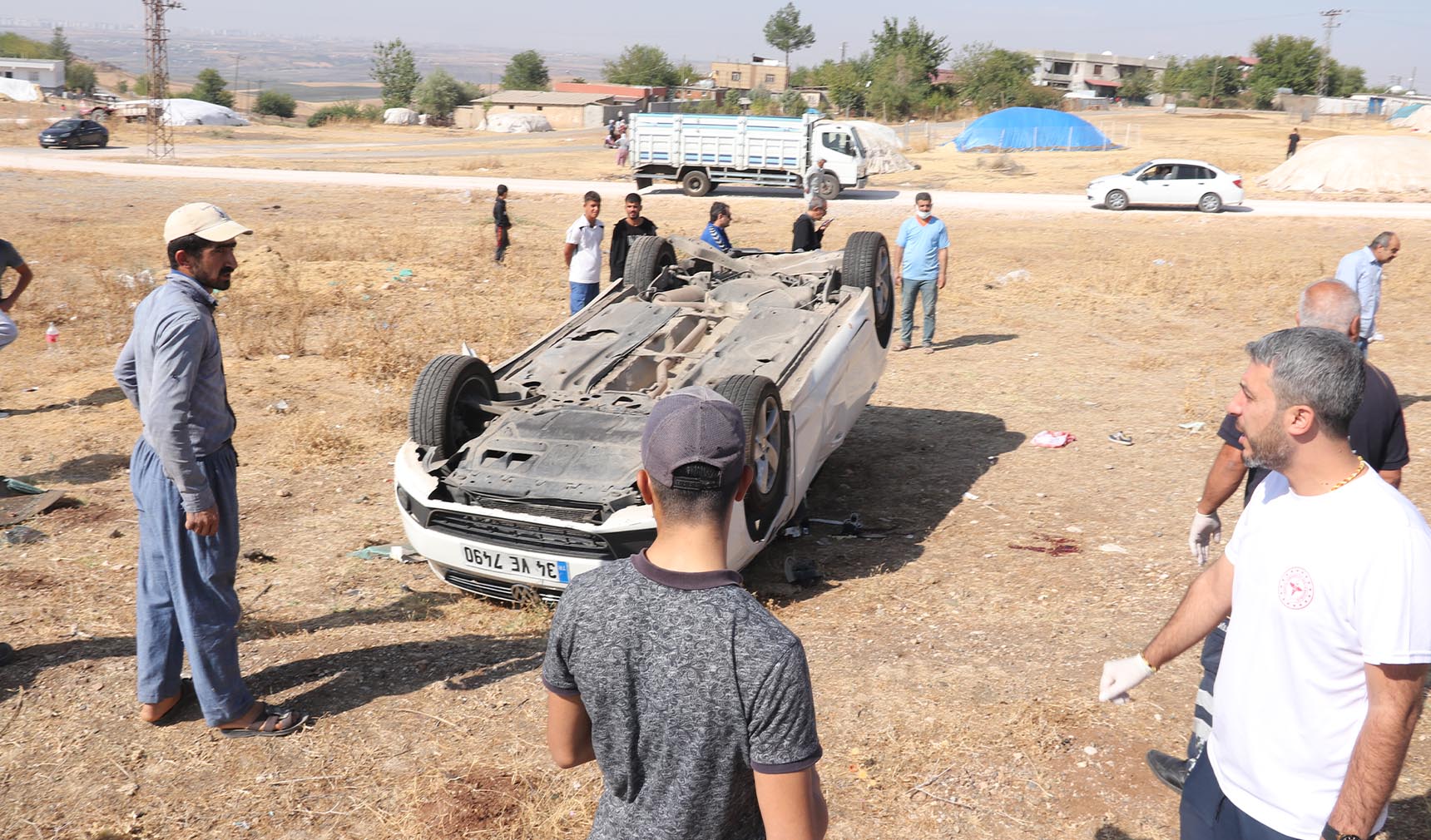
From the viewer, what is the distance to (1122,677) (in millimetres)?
2930

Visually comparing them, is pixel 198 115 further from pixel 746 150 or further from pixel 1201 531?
pixel 1201 531

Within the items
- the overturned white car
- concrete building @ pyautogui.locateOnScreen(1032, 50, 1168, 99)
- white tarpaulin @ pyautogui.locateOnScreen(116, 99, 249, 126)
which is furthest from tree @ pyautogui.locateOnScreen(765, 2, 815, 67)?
the overturned white car

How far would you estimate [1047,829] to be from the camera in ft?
12.6

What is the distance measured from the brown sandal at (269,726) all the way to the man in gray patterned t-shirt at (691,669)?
9.86ft

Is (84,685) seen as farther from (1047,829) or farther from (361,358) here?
(361,358)

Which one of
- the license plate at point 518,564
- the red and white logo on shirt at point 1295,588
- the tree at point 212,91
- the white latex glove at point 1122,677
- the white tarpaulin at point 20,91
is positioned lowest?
the license plate at point 518,564

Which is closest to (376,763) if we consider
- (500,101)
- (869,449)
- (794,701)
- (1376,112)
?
(794,701)

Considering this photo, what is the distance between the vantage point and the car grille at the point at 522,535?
205 inches

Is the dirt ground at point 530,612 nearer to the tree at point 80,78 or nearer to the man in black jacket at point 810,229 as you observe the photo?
the man in black jacket at point 810,229

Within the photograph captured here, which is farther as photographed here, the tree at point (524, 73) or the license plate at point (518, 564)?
the tree at point (524, 73)

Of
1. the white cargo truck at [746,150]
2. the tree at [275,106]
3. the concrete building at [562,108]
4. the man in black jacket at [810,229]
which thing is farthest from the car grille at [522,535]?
the tree at [275,106]

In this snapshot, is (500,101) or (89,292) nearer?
(89,292)

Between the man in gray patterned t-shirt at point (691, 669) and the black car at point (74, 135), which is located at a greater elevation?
the black car at point (74, 135)

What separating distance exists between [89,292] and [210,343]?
11.5 metres
